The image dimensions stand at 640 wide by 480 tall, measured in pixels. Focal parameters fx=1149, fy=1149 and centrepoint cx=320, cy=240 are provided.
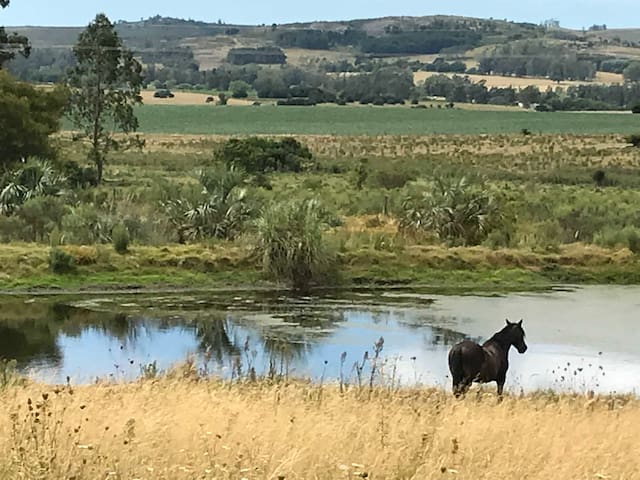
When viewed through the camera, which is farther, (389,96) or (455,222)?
(389,96)

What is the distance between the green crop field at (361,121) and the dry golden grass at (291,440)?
97.7 metres

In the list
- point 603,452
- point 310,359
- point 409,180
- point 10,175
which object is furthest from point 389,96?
point 603,452

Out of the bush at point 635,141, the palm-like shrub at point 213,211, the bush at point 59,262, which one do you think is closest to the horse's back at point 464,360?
the bush at point 59,262

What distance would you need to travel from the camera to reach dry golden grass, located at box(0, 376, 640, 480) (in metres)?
6.23

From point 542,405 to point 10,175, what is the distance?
25.4 meters

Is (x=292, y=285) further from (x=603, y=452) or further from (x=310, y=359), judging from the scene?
(x=603, y=452)

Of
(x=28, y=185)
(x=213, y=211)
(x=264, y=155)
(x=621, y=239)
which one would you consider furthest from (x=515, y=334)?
(x=264, y=155)

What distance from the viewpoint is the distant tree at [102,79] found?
4344 centimetres

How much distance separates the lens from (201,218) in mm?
31109

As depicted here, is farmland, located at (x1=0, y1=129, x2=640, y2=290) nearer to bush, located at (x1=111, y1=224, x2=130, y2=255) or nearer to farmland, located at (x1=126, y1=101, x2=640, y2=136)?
bush, located at (x1=111, y1=224, x2=130, y2=255)

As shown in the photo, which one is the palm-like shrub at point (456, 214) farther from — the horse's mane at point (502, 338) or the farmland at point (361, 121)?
the farmland at point (361, 121)

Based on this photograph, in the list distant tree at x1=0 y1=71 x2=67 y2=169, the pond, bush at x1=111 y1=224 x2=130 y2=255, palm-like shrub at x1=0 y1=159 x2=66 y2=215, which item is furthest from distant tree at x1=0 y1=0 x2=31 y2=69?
the pond

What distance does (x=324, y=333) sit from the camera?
22.0 m

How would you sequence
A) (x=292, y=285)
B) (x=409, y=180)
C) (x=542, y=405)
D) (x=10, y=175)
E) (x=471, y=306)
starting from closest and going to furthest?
(x=542, y=405) → (x=471, y=306) → (x=292, y=285) → (x=10, y=175) → (x=409, y=180)
